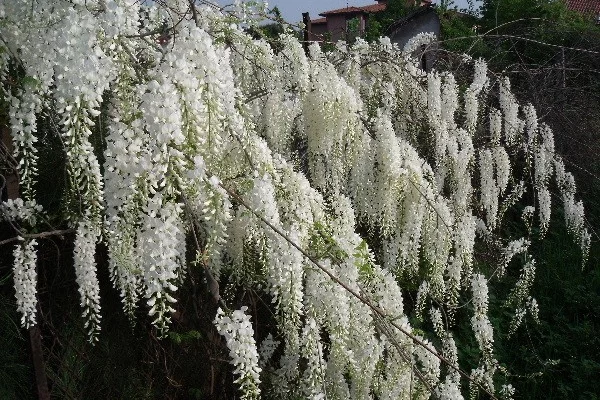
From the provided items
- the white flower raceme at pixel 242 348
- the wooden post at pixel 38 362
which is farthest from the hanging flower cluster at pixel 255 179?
the wooden post at pixel 38 362

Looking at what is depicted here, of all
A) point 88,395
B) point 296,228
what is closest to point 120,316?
point 88,395

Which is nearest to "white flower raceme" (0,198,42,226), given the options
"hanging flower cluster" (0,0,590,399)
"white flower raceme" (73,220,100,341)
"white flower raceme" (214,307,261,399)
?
"hanging flower cluster" (0,0,590,399)

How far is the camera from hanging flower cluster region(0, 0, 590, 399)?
73.4 inches

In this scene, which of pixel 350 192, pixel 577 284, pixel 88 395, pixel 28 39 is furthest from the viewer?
pixel 577 284

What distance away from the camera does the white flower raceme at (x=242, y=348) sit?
2053 mm

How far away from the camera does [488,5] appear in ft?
33.6

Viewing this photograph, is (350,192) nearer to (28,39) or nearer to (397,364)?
(397,364)

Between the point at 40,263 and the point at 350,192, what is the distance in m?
1.78

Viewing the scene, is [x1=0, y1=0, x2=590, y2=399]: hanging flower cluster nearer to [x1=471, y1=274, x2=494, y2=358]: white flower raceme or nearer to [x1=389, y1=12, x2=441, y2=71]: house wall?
[x1=471, y1=274, x2=494, y2=358]: white flower raceme

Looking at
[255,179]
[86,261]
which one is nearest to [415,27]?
[255,179]

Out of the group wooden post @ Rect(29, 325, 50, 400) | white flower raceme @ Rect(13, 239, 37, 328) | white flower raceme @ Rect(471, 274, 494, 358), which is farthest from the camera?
white flower raceme @ Rect(471, 274, 494, 358)

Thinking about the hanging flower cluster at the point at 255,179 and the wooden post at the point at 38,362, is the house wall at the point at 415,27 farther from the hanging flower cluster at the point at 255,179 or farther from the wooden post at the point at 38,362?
the wooden post at the point at 38,362

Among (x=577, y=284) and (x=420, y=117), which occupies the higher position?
(x=420, y=117)

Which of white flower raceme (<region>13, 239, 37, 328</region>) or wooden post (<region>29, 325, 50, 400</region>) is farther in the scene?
wooden post (<region>29, 325, 50, 400</region>)
